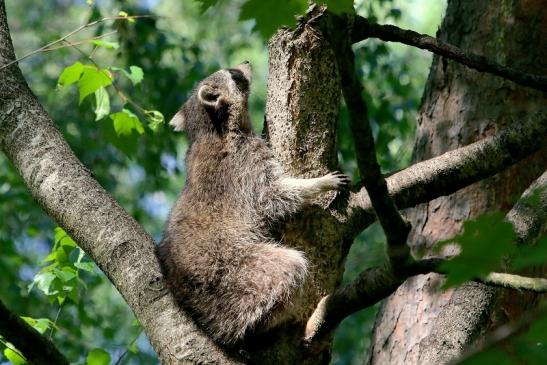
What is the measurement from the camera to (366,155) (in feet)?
7.72

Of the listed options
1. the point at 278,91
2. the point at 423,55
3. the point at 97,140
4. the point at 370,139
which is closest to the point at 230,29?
the point at 423,55

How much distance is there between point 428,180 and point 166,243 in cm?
148

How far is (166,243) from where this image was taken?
13.7 ft

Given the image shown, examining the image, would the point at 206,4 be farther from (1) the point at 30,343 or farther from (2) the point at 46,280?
(2) the point at 46,280

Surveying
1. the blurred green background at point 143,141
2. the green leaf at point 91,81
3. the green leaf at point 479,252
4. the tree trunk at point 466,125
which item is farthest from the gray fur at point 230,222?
the green leaf at point 479,252

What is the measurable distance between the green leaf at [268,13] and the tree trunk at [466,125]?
3.02 meters

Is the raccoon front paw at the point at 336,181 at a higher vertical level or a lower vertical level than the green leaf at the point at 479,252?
higher

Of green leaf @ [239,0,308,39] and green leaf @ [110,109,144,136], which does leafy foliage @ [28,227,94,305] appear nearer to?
green leaf @ [110,109,144,136]

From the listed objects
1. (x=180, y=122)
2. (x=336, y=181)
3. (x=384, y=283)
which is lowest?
(x=384, y=283)

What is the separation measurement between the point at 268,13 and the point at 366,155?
2.68ft

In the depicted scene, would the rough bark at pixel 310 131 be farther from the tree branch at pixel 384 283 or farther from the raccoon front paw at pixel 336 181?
the tree branch at pixel 384 283

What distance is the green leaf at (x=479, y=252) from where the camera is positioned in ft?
4.55

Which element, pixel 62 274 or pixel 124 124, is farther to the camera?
pixel 124 124

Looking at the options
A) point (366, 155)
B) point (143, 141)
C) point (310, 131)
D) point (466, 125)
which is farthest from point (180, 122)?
point (143, 141)
